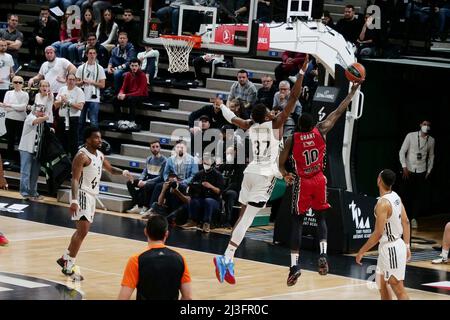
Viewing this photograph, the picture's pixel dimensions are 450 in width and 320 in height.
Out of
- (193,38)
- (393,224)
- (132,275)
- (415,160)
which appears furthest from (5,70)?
(132,275)

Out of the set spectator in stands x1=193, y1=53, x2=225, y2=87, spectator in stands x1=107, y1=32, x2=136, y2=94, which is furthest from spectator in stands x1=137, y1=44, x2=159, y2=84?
spectator in stands x1=193, y1=53, x2=225, y2=87

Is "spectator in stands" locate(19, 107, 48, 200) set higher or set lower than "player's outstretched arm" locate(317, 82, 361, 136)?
lower

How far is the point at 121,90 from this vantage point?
22938 millimetres

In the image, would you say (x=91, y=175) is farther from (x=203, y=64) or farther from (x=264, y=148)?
(x=203, y=64)

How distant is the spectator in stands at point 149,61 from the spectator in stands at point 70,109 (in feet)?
5.90

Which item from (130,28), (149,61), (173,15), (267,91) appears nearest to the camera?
(173,15)

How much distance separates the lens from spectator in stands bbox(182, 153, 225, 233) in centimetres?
1928

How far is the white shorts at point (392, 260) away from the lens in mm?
11922

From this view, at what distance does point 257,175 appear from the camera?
555 inches

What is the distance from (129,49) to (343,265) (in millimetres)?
8741

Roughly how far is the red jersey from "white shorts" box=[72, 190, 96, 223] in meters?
2.72

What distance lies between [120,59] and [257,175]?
1039 cm

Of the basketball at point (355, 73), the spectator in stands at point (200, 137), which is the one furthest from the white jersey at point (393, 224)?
Result: the spectator in stands at point (200, 137)

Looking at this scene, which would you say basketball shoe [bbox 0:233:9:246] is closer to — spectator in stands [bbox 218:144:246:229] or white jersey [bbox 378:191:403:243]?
spectator in stands [bbox 218:144:246:229]
